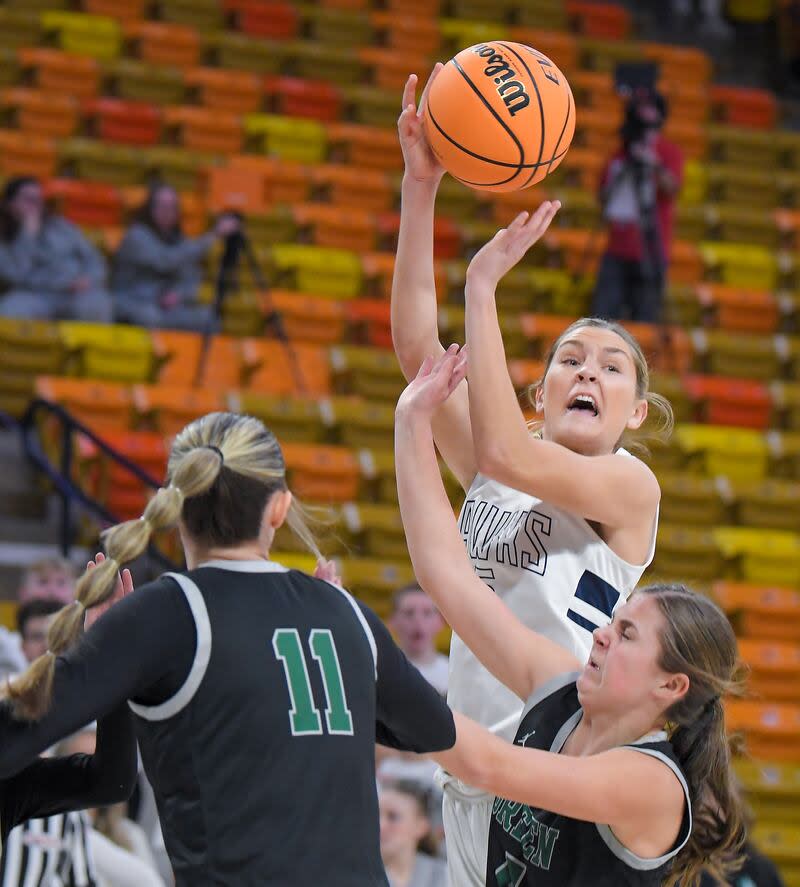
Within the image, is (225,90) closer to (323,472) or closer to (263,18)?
(263,18)

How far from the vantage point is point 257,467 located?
2379mm

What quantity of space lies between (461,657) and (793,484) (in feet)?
19.0

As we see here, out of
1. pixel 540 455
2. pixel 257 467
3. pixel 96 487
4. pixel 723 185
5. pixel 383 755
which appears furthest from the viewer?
pixel 723 185

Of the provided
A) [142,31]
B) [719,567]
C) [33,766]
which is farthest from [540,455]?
[142,31]

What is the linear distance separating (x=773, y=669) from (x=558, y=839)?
17.2ft

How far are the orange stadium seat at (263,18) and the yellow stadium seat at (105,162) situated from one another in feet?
6.62

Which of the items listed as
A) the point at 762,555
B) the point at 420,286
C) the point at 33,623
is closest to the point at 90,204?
the point at 762,555

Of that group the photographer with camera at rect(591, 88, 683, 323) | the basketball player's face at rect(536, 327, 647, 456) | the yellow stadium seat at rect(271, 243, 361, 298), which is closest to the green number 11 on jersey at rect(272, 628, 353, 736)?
the basketball player's face at rect(536, 327, 647, 456)

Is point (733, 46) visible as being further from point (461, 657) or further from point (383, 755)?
point (461, 657)

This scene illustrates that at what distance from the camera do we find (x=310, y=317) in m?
8.95

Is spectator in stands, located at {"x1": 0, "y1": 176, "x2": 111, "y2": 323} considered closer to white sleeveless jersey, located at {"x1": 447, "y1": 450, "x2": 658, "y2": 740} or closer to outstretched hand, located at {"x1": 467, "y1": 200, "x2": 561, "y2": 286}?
white sleeveless jersey, located at {"x1": 447, "y1": 450, "x2": 658, "y2": 740}

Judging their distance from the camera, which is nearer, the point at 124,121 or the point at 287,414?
the point at 287,414

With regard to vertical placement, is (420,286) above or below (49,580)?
above

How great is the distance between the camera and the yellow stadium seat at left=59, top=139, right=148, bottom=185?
9.52m
